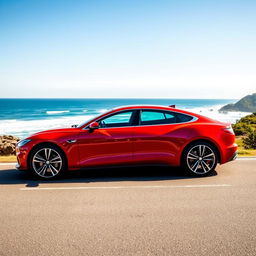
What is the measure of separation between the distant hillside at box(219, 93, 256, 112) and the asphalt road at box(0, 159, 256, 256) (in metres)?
100

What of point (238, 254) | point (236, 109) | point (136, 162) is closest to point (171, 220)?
point (238, 254)

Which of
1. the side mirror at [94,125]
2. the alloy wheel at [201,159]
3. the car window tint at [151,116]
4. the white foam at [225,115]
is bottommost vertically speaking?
the white foam at [225,115]

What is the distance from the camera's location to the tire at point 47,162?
6344 mm

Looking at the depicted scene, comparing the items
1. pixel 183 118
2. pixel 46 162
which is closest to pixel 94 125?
pixel 46 162

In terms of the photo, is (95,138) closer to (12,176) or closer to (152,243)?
(12,176)

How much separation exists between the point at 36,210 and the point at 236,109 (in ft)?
339

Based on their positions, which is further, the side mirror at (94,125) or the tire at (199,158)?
the tire at (199,158)

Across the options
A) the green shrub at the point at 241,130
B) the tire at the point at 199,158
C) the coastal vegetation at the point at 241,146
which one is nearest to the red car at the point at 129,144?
the tire at the point at 199,158

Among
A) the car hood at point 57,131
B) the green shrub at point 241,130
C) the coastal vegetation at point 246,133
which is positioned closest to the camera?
the car hood at point 57,131

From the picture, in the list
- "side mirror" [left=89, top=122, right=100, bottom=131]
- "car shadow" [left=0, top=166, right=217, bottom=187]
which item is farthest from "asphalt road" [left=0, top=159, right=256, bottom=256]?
"side mirror" [left=89, top=122, right=100, bottom=131]

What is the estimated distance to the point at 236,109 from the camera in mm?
100812

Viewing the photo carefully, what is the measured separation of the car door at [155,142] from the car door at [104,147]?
0.58 ft

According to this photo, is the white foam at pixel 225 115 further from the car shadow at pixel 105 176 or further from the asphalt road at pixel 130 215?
the asphalt road at pixel 130 215

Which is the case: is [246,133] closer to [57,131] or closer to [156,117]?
[156,117]
